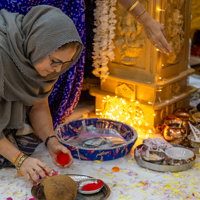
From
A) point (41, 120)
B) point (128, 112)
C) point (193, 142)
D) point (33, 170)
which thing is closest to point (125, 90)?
point (128, 112)

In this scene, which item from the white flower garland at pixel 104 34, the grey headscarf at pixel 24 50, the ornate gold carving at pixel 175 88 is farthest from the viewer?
the ornate gold carving at pixel 175 88

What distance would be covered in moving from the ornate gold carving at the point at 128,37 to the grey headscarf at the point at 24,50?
29.5 inches

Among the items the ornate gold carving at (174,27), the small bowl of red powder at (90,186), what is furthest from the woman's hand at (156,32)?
the small bowl of red powder at (90,186)

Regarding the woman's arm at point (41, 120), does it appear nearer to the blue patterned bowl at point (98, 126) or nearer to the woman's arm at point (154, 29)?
the blue patterned bowl at point (98, 126)

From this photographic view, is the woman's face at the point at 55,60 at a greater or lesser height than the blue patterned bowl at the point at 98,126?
greater

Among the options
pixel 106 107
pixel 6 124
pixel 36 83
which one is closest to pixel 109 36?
pixel 106 107

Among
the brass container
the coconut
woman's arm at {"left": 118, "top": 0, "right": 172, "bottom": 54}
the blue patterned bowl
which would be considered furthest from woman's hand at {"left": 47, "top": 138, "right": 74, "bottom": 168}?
woman's arm at {"left": 118, "top": 0, "right": 172, "bottom": 54}

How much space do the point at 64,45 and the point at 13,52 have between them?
0.88ft

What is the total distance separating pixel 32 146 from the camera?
1.99m

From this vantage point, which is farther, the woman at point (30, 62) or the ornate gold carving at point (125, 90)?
the ornate gold carving at point (125, 90)

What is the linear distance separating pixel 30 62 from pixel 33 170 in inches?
21.4

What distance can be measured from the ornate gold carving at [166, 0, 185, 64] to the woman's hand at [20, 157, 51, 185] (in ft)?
4.33

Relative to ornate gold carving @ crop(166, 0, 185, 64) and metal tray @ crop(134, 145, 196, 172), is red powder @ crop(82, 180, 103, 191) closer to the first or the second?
metal tray @ crop(134, 145, 196, 172)

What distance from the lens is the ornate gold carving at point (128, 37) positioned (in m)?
2.32
